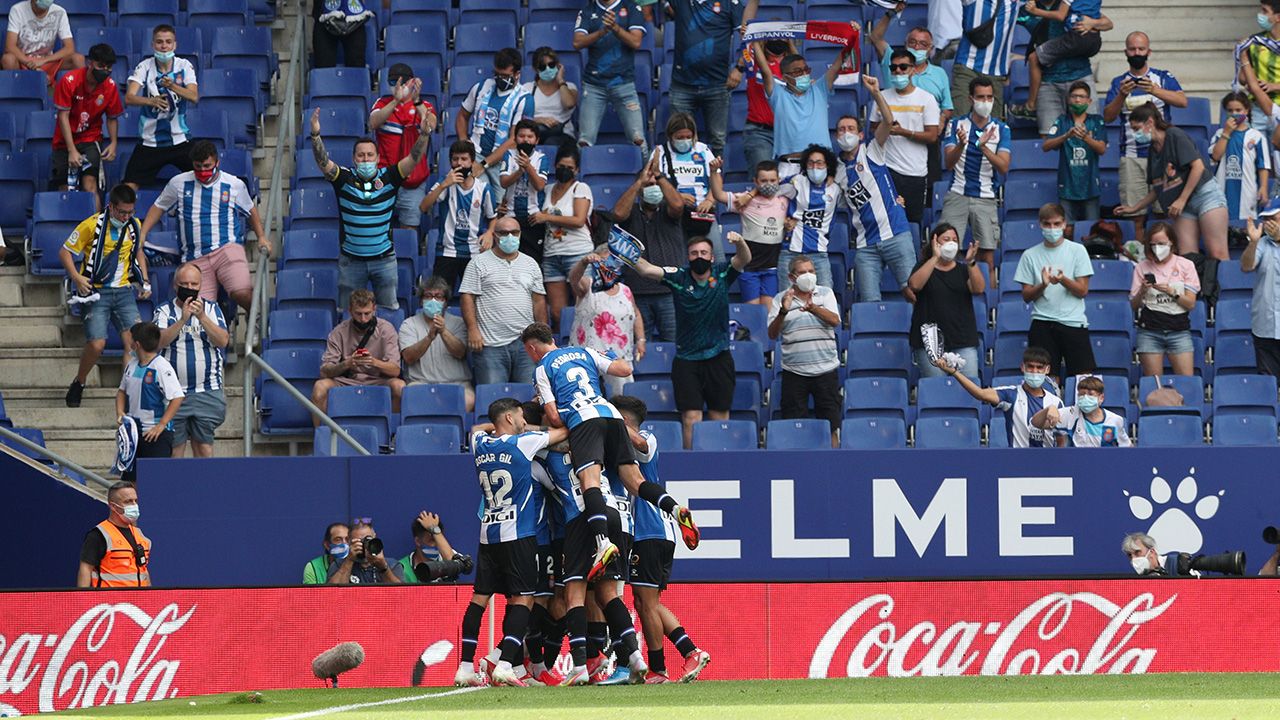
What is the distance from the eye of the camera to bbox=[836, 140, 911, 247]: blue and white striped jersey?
16312mm

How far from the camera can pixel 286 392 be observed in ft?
53.0

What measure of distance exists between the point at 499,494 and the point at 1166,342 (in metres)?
6.41

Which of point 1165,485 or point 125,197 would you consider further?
point 125,197

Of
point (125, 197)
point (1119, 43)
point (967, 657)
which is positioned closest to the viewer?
point (967, 657)

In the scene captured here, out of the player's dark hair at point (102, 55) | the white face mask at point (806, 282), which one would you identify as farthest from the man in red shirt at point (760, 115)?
the player's dark hair at point (102, 55)

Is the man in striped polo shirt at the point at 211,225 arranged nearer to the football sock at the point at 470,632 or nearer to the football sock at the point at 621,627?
the football sock at the point at 470,632

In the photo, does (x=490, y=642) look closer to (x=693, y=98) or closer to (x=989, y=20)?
(x=693, y=98)

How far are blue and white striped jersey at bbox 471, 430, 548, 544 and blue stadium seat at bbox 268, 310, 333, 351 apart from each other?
15.9ft

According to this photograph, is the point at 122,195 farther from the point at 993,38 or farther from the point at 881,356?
the point at 993,38

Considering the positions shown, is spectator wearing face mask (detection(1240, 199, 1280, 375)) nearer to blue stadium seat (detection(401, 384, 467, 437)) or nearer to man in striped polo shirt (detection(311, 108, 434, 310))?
blue stadium seat (detection(401, 384, 467, 437))

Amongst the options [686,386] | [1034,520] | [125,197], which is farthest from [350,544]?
[1034,520]

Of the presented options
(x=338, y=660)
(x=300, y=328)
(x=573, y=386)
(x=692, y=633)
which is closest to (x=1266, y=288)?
(x=692, y=633)

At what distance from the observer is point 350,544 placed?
47.0ft

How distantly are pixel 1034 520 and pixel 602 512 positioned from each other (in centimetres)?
427
